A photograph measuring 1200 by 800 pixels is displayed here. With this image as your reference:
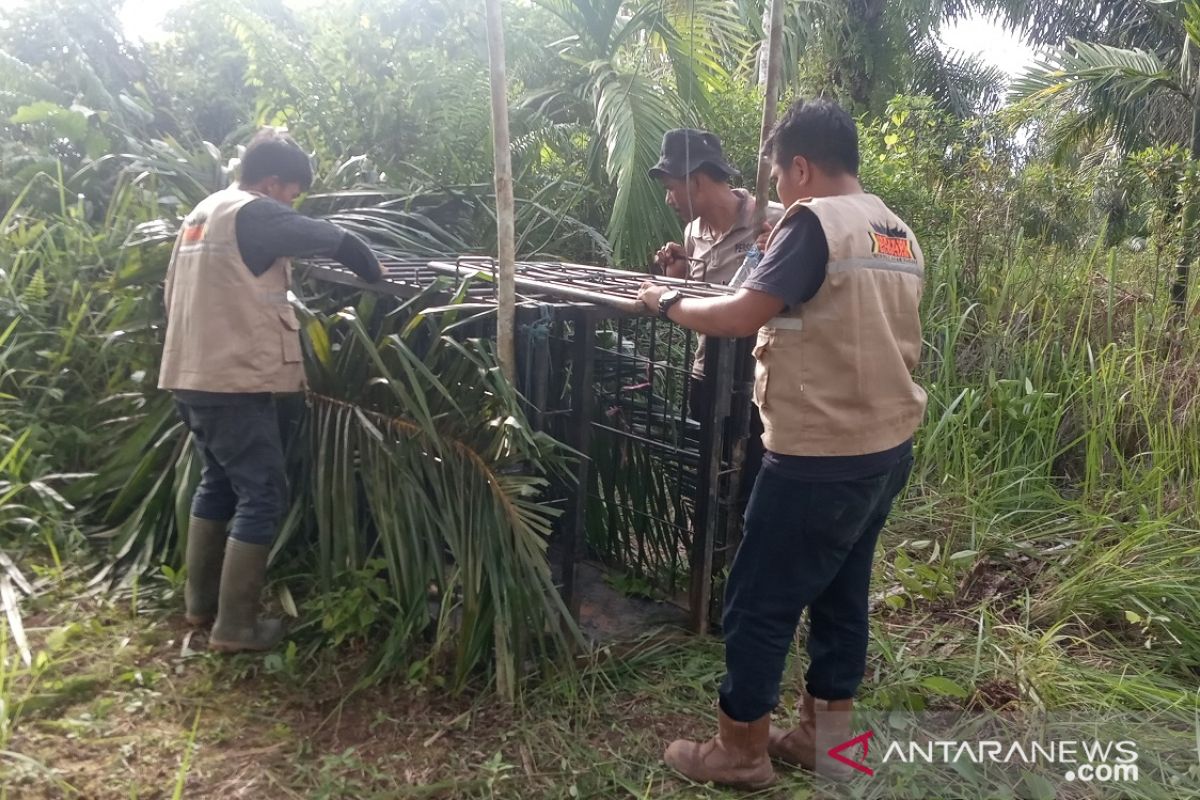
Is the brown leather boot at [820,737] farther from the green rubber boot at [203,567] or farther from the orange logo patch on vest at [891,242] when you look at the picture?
the green rubber boot at [203,567]

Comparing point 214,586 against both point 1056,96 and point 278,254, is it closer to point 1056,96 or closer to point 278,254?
point 278,254

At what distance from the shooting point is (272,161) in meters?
3.10

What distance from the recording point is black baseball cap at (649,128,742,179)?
389 centimetres

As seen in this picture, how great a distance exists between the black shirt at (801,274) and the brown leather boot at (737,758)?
2.21 feet

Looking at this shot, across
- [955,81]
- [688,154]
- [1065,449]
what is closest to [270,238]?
[688,154]

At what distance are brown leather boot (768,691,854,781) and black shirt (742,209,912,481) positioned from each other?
2.37 ft

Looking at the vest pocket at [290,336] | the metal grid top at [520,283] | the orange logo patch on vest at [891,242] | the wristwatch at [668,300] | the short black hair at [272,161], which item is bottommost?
the vest pocket at [290,336]

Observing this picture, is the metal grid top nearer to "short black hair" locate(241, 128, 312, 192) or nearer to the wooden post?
the wooden post

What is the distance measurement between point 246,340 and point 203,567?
811 mm

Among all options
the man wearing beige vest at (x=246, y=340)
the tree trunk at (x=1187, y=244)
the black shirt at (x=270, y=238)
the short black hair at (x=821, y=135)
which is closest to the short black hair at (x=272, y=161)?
the man wearing beige vest at (x=246, y=340)

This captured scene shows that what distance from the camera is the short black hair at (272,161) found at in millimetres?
3094

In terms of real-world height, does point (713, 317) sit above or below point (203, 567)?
above

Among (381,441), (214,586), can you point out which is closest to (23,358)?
(214,586)

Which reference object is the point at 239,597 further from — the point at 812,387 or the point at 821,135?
the point at 821,135
